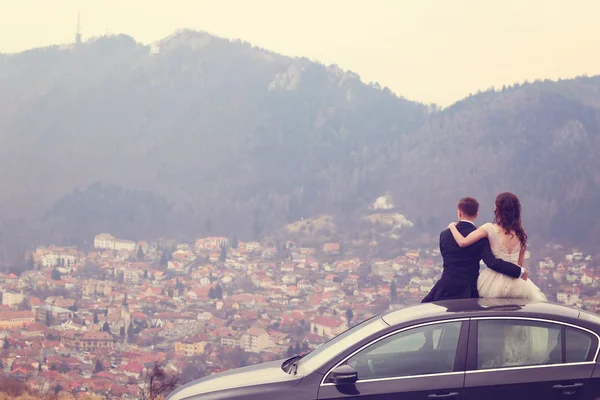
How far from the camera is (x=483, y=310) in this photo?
457 centimetres

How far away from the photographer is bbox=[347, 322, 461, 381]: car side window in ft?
14.6

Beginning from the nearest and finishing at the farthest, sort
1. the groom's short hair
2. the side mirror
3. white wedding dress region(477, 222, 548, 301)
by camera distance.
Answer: the side mirror → white wedding dress region(477, 222, 548, 301) → the groom's short hair

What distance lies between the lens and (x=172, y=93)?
11944cm

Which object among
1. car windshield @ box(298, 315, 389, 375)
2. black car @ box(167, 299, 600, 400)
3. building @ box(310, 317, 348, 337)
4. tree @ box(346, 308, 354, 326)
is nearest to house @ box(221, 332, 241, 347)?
building @ box(310, 317, 348, 337)

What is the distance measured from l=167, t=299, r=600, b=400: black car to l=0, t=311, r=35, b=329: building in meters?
58.2

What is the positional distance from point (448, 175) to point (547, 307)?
74.3 metres

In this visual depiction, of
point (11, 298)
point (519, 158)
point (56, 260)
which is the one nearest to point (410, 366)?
point (11, 298)

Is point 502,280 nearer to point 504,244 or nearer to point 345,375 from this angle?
point 504,244

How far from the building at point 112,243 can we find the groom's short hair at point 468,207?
84.3 m

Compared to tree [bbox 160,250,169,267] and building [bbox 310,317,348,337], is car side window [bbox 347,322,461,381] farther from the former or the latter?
tree [bbox 160,250,169,267]

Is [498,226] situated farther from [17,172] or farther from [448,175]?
[17,172]

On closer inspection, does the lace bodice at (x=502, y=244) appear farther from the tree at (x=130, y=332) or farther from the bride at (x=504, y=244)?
the tree at (x=130, y=332)

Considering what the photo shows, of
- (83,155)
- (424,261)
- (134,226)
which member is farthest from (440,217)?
(83,155)

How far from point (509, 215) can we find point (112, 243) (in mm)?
86942
